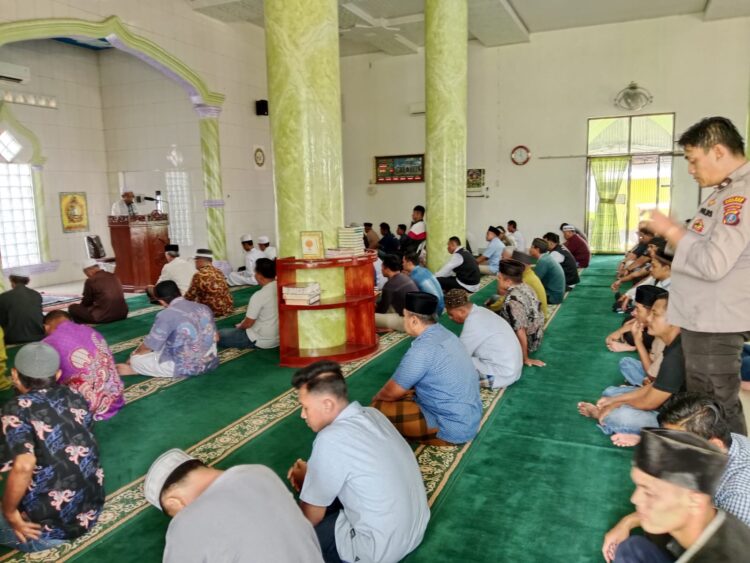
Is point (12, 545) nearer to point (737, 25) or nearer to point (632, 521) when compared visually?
point (632, 521)

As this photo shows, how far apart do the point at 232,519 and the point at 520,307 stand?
3.53 meters

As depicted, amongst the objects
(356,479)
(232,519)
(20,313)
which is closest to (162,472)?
(232,519)

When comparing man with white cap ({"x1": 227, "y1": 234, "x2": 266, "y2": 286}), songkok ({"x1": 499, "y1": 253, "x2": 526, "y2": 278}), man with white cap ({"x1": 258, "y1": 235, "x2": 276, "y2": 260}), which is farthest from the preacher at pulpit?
songkok ({"x1": 499, "y1": 253, "x2": 526, "y2": 278})

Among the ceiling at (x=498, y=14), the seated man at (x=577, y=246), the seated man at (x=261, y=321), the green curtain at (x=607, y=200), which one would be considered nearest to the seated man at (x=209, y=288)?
the seated man at (x=261, y=321)

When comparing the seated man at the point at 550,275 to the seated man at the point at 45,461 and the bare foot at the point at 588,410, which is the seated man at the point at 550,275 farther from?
the seated man at the point at 45,461

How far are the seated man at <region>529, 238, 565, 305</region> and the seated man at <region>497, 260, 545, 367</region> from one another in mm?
2160

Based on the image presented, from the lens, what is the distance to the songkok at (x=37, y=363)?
2.40 meters

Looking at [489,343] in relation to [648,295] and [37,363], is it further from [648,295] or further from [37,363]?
[37,363]

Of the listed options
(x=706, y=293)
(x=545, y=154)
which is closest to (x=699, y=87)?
(x=545, y=154)

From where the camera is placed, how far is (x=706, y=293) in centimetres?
219

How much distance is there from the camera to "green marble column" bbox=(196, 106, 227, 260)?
30.5ft

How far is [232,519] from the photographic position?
55.9 inches

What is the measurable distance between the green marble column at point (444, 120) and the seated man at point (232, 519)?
6.63 meters

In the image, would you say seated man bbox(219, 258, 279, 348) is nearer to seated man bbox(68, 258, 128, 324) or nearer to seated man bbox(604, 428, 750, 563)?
seated man bbox(68, 258, 128, 324)
